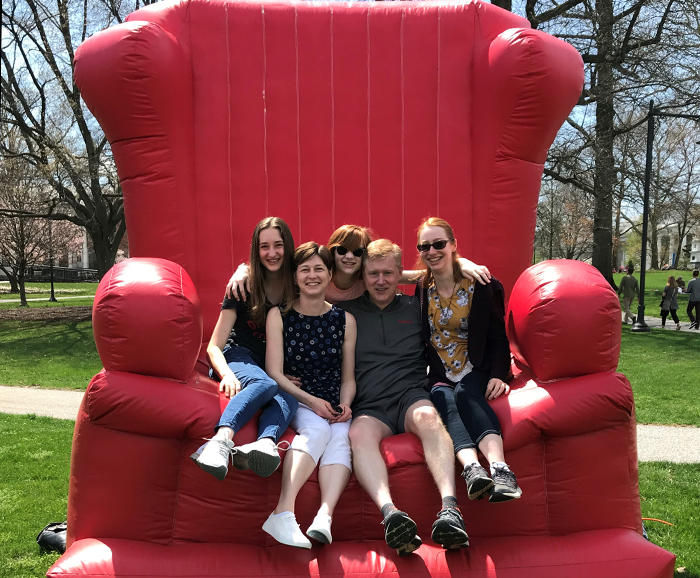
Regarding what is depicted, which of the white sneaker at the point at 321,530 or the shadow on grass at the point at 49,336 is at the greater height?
the white sneaker at the point at 321,530

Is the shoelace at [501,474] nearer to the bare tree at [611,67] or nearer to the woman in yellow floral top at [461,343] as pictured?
the woman in yellow floral top at [461,343]

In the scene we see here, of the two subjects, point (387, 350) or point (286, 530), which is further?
point (387, 350)

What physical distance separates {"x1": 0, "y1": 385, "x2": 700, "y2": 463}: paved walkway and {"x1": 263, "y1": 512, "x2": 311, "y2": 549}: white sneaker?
317 centimetres

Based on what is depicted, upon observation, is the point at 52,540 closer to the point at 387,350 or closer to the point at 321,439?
the point at 321,439


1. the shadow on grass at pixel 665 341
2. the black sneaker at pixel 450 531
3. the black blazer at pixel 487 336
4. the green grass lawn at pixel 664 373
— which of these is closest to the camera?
the black sneaker at pixel 450 531

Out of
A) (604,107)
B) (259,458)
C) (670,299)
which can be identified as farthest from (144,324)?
(670,299)

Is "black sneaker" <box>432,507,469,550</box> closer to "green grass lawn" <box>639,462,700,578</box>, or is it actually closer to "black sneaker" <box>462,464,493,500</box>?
"black sneaker" <box>462,464,493,500</box>

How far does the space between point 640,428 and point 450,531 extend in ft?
13.2

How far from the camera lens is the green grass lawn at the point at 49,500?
2.91 metres

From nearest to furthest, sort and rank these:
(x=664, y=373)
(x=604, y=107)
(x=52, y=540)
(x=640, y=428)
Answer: (x=52, y=540), (x=640, y=428), (x=664, y=373), (x=604, y=107)

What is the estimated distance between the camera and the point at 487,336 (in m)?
2.75

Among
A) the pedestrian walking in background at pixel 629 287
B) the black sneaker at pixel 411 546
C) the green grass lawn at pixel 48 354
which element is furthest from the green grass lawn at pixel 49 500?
the pedestrian walking in background at pixel 629 287

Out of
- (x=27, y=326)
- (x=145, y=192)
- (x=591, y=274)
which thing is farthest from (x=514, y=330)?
(x=27, y=326)

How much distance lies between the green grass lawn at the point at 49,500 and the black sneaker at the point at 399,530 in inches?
54.7
